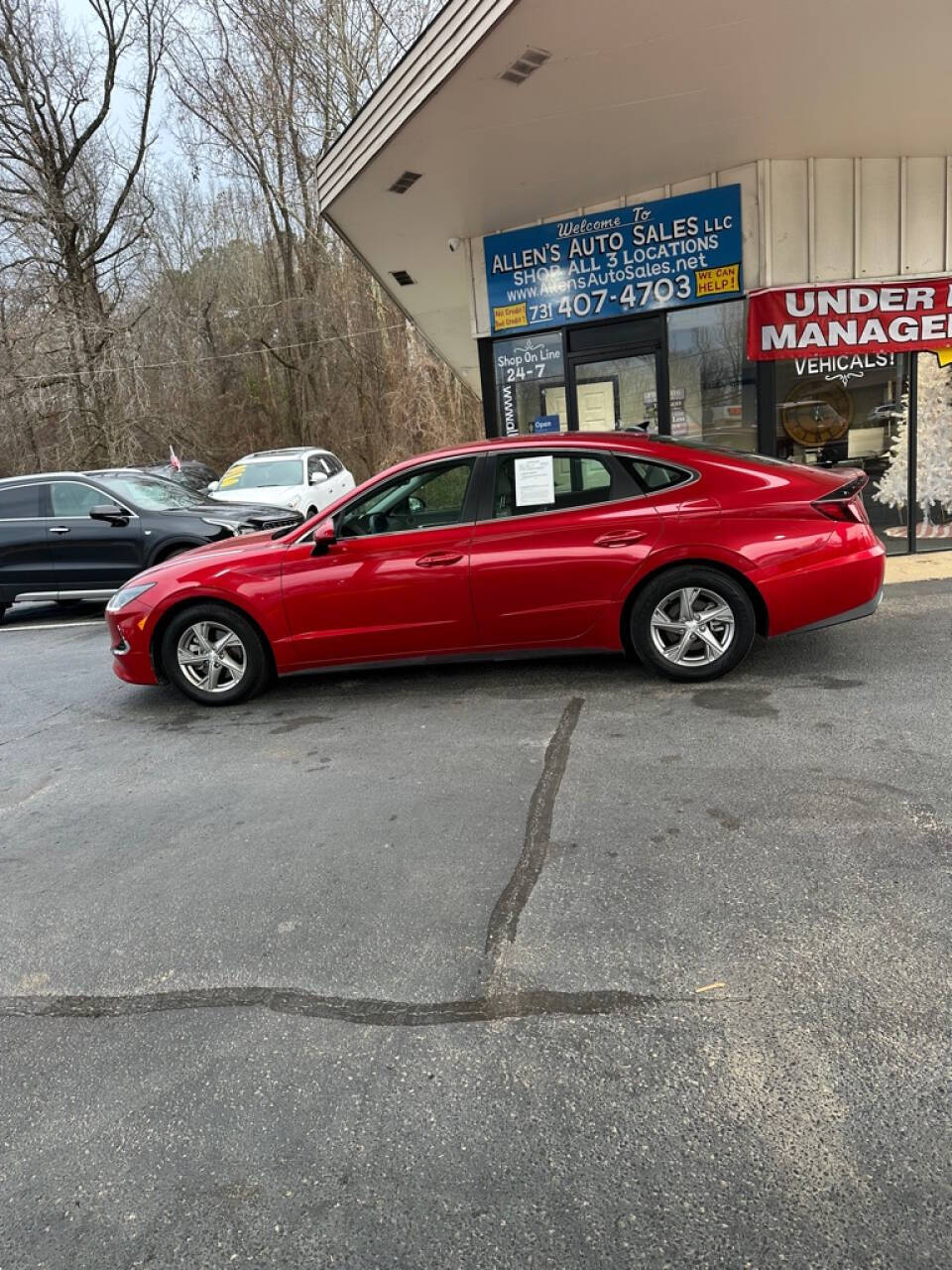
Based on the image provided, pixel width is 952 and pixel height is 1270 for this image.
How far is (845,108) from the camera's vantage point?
711cm

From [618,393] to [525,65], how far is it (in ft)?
14.2

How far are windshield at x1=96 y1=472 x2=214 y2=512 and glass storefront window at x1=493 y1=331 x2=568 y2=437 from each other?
3.86 metres

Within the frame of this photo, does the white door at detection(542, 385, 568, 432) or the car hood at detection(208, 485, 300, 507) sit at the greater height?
the white door at detection(542, 385, 568, 432)

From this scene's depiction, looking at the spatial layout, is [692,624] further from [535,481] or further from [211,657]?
[211,657]

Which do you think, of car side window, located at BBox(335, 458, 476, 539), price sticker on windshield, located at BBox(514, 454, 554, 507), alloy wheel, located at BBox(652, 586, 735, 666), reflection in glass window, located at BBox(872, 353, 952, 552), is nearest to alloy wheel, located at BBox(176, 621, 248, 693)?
car side window, located at BBox(335, 458, 476, 539)

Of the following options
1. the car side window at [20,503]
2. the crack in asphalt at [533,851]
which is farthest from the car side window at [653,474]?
the car side window at [20,503]

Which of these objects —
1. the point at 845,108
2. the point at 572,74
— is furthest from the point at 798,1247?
the point at 845,108

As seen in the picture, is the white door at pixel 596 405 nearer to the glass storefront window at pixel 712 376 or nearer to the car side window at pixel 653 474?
the glass storefront window at pixel 712 376

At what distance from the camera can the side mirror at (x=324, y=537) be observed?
18.3ft

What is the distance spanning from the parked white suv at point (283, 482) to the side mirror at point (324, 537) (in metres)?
8.32

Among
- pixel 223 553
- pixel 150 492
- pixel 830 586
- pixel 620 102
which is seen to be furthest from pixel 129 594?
pixel 620 102

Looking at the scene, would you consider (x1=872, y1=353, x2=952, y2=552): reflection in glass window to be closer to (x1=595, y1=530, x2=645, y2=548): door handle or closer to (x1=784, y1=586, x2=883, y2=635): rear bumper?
(x1=784, y1=586, x2=883, y2=635): rear bumper

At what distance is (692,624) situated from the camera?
531cm

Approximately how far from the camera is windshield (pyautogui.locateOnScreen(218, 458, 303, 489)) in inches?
576
